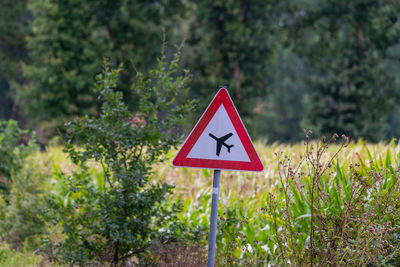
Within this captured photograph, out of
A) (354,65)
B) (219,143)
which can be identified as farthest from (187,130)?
(354,65)

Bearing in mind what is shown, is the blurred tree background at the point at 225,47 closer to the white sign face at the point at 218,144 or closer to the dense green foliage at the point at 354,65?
the dense green foliage at the point at 354,65

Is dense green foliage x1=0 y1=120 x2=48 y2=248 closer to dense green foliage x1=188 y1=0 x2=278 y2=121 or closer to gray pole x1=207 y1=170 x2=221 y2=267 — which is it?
gray pole x1=207 y1=170 x2=221 y2=267

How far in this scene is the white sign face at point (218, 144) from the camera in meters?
4.36

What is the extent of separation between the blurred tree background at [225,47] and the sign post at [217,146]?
52.9 ft

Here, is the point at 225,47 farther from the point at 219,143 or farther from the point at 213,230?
the point at 213,230

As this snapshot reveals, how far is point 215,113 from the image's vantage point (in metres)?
4.41

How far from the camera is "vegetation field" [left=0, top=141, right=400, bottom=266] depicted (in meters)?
4.69

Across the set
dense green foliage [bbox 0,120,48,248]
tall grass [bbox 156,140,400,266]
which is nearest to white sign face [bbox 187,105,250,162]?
tall grass [bbox 156,140,400,266]

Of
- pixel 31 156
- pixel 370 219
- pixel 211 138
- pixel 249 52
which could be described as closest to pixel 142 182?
pixel 211 138

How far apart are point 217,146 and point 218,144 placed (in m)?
0.02

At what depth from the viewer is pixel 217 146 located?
4363mm

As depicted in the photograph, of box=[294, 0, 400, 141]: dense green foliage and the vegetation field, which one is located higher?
box=[294, 0, 400, 141]: dense green foliage

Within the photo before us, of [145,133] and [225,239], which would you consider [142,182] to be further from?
[225,239]

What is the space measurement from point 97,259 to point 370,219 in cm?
319
